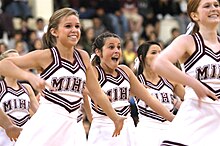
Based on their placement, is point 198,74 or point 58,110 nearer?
point 198,74

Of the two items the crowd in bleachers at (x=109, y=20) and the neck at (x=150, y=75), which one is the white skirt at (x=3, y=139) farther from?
the crowd in bleachers at (x=109, y=20)

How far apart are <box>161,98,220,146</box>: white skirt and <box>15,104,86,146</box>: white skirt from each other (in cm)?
91

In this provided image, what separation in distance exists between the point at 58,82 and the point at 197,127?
1287 millimetres

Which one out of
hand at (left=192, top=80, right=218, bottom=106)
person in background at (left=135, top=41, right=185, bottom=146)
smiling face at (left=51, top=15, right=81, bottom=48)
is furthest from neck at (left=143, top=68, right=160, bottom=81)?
hand at (left=192, top=80, right=218, bottom=106)

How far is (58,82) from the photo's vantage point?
6402 millimetres

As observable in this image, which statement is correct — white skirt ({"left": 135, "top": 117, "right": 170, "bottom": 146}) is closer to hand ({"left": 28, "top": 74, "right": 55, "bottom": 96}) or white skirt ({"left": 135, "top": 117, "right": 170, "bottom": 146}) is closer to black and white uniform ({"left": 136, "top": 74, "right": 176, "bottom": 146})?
black and white uniform ({"left": 136, "top": 74, "right": 176, "bottom": 146})

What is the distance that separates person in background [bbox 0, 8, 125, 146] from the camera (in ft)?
A: 20.8

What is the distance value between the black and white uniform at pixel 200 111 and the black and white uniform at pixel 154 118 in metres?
2.31

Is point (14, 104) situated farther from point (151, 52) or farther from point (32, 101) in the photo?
point (151, 52)

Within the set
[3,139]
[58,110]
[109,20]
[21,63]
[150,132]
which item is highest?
[21,63]

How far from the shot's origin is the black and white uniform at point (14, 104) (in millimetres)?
8266

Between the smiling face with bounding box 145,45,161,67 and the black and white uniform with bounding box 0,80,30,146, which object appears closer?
the black and white uniform with bounding box 0,80,30,146

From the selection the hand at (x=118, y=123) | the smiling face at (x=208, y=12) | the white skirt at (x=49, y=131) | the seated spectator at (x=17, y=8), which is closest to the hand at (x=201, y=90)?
the smiling face at (x=208, y=12)

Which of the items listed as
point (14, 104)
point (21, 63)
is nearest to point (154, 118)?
point (14, 104)
